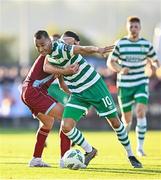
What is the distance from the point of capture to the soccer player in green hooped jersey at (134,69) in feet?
63.7

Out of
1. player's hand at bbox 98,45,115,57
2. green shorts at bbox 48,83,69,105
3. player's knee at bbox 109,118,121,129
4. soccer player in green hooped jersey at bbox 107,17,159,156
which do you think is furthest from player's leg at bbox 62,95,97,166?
soccer player in green hooped jersey at bbox 107,17,159,156

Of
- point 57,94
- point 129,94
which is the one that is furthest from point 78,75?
point 129,94

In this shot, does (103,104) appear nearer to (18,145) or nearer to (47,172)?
(47,172)

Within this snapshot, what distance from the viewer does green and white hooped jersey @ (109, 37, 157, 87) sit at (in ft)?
63.9

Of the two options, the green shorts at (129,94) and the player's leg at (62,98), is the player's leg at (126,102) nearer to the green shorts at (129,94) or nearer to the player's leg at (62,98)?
the green shorts at (129,94)

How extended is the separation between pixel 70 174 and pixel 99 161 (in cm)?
274

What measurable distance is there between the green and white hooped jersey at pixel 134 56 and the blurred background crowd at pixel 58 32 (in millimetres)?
1934

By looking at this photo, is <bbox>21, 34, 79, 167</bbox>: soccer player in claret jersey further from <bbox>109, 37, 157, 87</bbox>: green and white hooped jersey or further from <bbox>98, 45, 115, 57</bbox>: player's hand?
<bbox>109, 37, 157, 87</bbox>: green and white hooped jersey

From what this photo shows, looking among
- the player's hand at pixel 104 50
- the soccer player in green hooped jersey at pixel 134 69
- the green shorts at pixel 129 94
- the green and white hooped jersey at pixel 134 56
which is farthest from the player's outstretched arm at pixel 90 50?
the green shorts at pixel 129 94

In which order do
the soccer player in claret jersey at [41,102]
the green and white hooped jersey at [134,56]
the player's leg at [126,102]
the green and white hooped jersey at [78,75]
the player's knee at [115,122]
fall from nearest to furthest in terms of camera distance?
the green and white hooped jersey at [78,75], the player's knee at [115,122], the soccer player in claret jersey at [41,102], the green and white hooped jersey at [134,56], the player's leg at [126,102]

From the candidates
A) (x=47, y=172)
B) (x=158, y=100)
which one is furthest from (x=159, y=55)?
(x=158, y=100)

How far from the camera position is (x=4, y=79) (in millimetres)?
35469

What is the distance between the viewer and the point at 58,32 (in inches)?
2776

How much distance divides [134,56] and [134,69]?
11.2 inches
